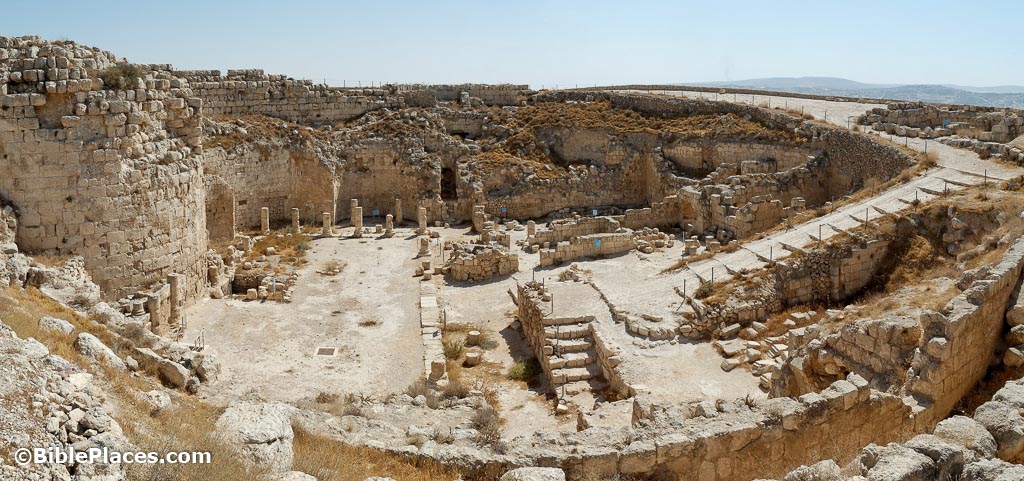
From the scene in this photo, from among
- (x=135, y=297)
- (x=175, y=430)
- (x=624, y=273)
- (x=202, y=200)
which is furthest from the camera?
(x=624, y=273)

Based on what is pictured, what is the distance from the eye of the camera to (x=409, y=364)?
1572 centimetres

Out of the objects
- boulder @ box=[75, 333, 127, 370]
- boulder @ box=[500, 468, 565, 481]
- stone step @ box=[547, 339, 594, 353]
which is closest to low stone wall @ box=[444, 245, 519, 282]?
stone step @ box=[547, 339, 594, 353]

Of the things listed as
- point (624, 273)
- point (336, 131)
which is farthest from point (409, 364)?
point (336, 131)

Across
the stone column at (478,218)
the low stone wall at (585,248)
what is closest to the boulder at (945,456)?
the low stone wall at (585,248)

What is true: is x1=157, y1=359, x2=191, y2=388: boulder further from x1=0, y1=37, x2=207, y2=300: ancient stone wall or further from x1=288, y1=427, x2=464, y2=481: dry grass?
x1=0, y1=37, x2=207, y2=300: ancient stone wall

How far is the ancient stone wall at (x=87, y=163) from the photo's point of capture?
14523 millimetres

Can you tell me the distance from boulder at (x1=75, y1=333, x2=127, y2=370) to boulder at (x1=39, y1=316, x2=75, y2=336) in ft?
1.03

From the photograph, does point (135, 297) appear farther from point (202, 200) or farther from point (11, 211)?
point (202, 200)

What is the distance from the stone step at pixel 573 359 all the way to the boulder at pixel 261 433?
24.6ft

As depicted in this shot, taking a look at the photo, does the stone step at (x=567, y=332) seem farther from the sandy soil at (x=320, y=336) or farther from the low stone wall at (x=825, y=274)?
the sandy soil at (x=320, y=336)

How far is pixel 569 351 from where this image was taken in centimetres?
1572

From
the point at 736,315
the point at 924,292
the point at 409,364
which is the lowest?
the point at 409,364

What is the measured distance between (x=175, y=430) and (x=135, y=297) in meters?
9.33

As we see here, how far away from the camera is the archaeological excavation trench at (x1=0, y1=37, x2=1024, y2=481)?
29.6 feet
